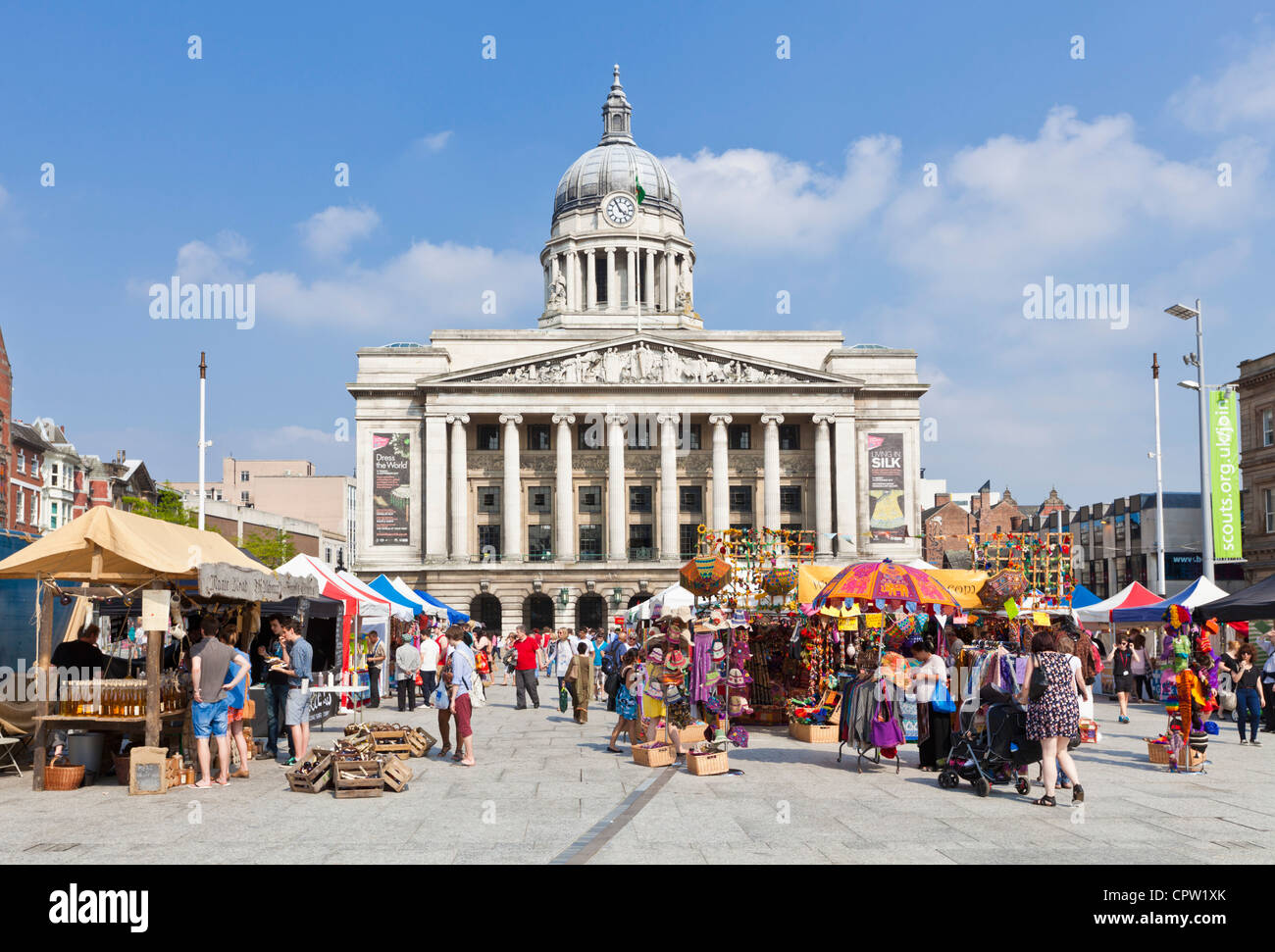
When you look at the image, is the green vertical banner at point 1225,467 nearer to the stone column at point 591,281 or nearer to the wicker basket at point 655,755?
the wicker basket at point 655,755

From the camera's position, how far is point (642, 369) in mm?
66688

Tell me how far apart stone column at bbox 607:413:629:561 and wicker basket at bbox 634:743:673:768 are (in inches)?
1928

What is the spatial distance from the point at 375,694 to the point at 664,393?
3949cm

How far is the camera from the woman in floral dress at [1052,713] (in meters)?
12.5

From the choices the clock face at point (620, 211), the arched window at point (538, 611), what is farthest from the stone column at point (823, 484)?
the clock face at point (620, 211)

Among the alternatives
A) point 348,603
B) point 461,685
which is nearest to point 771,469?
point 348,603

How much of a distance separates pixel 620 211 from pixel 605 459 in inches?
968

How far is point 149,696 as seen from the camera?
14289 mm

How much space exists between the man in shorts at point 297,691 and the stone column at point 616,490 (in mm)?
49050

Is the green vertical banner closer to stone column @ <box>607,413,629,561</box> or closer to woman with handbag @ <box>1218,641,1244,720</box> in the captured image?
woman with handbag @ <box>1218,641,1244,720</box>

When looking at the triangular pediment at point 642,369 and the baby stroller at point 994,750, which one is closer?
the baby stroller at point 994,750

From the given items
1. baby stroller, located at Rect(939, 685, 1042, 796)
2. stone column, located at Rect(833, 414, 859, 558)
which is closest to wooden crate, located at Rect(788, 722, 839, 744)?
baby stroller, located at Rect(939, 685, 1042, 796)

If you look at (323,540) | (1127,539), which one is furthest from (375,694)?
(323,540)

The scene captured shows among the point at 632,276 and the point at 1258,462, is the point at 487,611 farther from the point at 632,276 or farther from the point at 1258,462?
the point at 1258,462
